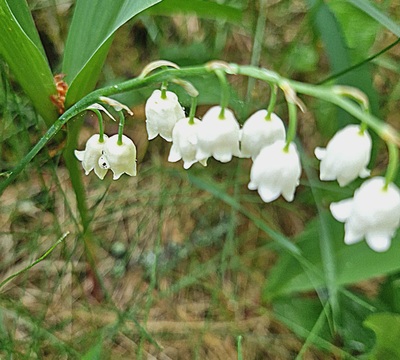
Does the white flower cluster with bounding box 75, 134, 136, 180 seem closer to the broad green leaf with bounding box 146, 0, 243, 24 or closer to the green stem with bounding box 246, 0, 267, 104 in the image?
the broad green leaf with bounding box 146, 0, 243, 24

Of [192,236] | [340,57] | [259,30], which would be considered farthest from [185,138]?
[259,30]

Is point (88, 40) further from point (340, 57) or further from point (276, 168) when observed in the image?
point (340, 57)

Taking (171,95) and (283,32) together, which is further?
(283,32)

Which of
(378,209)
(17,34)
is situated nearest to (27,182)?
(17,34)

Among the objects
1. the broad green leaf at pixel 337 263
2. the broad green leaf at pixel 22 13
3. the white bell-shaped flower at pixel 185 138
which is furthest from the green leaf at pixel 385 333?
the broad green leaf at pixel 22 13

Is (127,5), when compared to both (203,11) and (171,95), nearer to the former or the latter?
(171,95)
